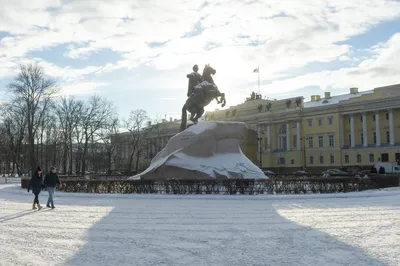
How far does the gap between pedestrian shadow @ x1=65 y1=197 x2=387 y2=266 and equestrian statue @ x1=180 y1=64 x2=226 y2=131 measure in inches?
611

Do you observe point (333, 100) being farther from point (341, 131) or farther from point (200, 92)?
point (200, 92)

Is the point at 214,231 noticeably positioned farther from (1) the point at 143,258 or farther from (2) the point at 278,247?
(1) the point at 143,258

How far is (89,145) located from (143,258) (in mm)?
67462

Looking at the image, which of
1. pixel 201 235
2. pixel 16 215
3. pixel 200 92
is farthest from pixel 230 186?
pixel 201 235

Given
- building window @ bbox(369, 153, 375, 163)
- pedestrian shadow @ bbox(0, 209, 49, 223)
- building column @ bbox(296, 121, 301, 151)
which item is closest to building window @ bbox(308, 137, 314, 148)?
building column @ bbox(296, 121, 301, 151)

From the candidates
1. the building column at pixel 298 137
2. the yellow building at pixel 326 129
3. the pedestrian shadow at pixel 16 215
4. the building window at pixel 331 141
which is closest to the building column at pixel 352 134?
the yellow building at pixel 326 129

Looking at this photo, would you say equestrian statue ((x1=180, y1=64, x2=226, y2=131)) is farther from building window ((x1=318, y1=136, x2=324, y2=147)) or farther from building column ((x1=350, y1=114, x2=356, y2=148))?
building window ((x1=318, y1=136, x2=324, y2=147))

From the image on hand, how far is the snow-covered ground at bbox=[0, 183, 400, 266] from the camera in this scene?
8.13 meters

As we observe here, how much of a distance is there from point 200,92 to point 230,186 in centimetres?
873

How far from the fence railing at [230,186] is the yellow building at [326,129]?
44863mm

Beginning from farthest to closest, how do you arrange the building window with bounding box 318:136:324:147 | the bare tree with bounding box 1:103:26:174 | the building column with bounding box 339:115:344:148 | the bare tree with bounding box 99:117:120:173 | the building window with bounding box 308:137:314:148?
the building window with bounding box 308:137:314:148 < the building window with bounding box 318:136:324:147 < the building column with bounding box 339:115:344:148 < the bare tree with bounding box 99:117:120:173 < the bare tree with bounding box 1:103:26:174

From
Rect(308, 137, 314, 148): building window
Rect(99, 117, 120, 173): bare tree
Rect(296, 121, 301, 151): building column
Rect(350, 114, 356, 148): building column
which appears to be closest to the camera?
Rect(99, 117, 120, 173): bare tree

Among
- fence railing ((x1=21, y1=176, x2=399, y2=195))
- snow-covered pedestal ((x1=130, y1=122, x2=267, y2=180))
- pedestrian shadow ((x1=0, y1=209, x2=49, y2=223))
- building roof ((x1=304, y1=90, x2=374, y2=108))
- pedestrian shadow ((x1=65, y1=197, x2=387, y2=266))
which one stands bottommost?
pedestrian shadow ((x1=65, y1=197, x2=387, y2=266))

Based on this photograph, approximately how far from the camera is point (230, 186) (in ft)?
75.5
